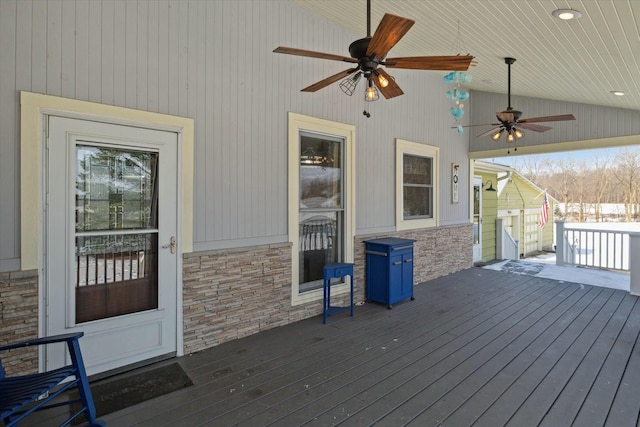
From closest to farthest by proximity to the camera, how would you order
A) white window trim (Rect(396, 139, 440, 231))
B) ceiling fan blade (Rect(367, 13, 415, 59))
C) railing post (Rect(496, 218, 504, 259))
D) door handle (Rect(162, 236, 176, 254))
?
ceiling fan blade (Rect(367, 13, 415, 59)) < door handle (Rect(162, 236, 176, 254)) < white window trim (Rect(396, 139, 440, 231)) < railing post (Rect(496, 218, 504, 259))

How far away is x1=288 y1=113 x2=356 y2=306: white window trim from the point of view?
395cm

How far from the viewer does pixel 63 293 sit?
8.50ft

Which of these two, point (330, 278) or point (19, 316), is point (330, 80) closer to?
point (330, 278)

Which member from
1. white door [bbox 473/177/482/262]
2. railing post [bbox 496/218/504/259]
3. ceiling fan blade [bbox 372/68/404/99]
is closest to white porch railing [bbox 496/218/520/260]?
railing post [bbox 496/218/504/259]

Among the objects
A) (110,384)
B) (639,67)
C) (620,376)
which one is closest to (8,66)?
(110,384)

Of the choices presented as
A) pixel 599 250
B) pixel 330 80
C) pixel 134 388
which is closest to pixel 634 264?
pixel 599 250

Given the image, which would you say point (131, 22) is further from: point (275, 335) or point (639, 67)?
point (639, 67)

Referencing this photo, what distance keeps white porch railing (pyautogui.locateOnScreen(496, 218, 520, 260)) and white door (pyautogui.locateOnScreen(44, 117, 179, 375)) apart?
352 inches

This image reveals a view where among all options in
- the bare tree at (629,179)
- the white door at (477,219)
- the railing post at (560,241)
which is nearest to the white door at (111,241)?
the white door at (477,219)

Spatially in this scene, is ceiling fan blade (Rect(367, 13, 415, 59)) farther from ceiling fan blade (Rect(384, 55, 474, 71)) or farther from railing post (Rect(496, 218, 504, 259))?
railing post (Rect(496, 218, 504, 259))

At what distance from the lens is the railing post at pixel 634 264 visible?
520cm

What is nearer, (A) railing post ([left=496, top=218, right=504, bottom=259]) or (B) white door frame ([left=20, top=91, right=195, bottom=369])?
(B) white door frame ([left=20, top=91, right=195, bottom=369])

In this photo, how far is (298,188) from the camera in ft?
13.2

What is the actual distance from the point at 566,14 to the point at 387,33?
5.51 feet
